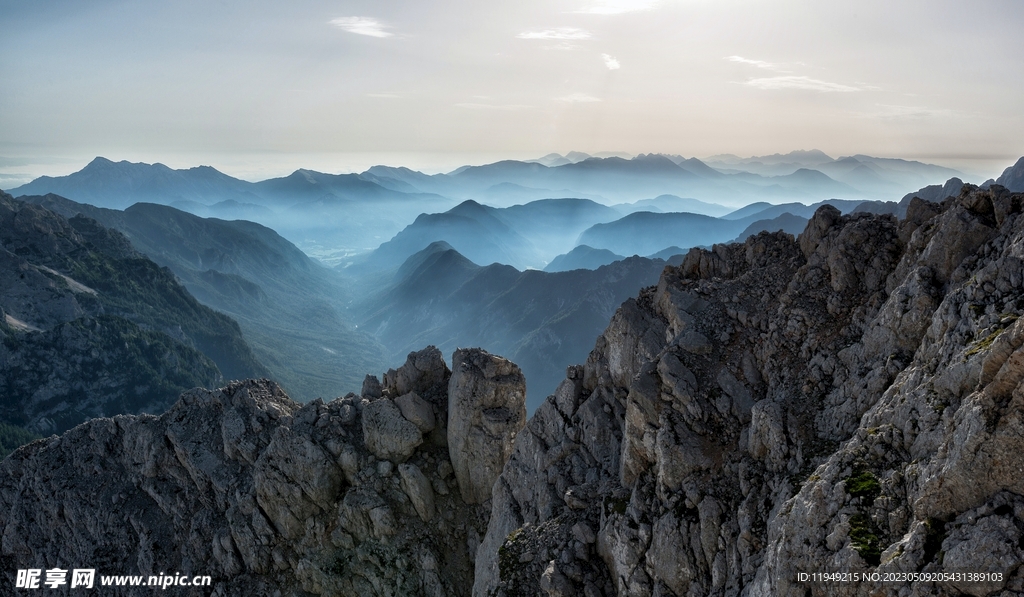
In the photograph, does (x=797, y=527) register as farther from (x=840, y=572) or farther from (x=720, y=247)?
(x=720, y=247)

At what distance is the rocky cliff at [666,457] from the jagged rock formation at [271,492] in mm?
233

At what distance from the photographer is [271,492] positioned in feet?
185

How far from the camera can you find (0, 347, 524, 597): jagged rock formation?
53.2 m

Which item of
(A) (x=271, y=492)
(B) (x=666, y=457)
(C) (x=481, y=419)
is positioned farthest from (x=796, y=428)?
(A) (x=271, y=492)

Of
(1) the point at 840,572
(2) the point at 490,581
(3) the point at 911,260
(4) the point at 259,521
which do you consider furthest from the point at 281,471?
(3) the point at 911,260

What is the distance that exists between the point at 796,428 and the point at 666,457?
660 cm

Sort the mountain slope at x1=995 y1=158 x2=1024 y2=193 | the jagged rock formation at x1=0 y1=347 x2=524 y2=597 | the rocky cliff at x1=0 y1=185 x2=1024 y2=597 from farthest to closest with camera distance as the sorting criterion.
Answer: the mountain slope at x1=995 y1=158 x2=1024 y2=193 → the jagged rock formation at x1=0 y1=347 x2=524 y2=597 → the rocky cliff at x1=0 y1=185 x2=1024 y2=597

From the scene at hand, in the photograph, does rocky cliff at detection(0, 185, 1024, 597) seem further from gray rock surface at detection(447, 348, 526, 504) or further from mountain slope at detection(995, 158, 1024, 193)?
mountain slope at detection(995, 158, 1024, 193)

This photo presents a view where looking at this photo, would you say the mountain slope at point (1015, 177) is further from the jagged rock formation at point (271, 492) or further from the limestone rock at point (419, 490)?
the limestone rock at point (419, 490)

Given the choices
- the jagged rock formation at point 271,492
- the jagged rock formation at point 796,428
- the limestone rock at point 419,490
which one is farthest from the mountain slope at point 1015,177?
the limestone rock at point 419,490

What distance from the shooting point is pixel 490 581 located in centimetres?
3878

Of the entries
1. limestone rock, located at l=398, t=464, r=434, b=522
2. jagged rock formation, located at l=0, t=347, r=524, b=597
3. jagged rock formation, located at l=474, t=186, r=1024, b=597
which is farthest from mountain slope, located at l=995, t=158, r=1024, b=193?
limestone rock, located at l=398, t=464, r=434, b=522

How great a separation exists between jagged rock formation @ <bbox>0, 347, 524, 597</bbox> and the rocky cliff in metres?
0.23

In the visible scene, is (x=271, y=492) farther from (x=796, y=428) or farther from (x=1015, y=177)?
(x=1015, y=177)
